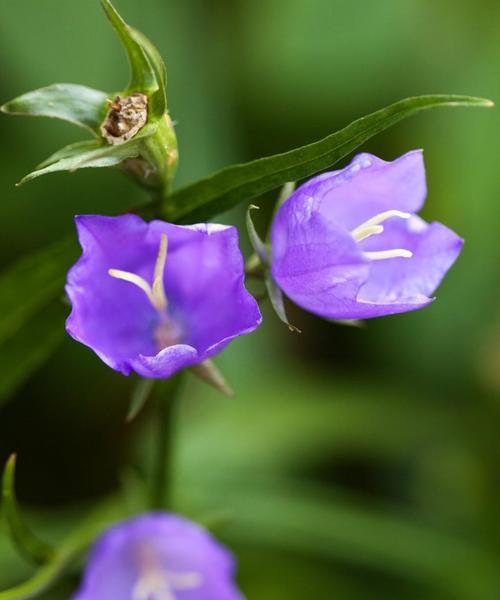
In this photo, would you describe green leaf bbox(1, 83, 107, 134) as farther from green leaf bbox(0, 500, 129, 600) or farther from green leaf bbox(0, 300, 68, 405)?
green leaf bbox(0, 500, 129, 600)

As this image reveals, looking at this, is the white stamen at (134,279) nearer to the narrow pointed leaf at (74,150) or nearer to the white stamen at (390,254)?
the narrow pointed leaf at (74,150)

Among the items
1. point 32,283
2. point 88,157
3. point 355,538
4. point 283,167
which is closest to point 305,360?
point 355,538

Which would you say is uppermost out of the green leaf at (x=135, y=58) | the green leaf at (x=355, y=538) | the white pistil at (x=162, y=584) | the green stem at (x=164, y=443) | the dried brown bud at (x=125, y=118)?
the green leaf at (x=135, y=58)

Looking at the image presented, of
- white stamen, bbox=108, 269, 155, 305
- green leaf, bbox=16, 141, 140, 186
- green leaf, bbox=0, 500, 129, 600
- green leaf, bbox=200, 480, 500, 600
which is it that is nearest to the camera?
green leaf, bbox=16, 141, 140, 186

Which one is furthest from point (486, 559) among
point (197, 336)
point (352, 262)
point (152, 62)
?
point (152, 62)

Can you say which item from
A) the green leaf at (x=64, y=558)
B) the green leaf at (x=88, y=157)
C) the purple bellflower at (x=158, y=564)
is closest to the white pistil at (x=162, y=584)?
the purple bellflower at (x=158, y=564)

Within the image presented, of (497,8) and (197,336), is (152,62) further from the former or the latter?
(497,8)

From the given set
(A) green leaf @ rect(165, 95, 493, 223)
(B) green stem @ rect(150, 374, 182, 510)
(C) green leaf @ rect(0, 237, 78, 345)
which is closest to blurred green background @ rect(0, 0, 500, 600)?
(B) green stem @ rect(150, 374, 182, 510)
